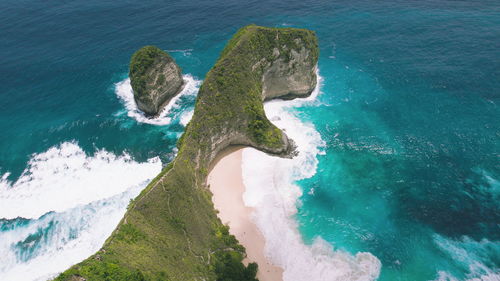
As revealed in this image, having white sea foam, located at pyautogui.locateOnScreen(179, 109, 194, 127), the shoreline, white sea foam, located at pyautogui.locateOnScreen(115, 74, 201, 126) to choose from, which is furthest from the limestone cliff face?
white sea foam, located at pyautogui.locateOnScreen(115, 74, 201, 126)

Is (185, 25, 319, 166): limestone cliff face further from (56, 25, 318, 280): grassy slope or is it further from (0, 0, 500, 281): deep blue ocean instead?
(0, 0, 500, 281): deep blue ocean

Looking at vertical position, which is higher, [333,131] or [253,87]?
[253,87]

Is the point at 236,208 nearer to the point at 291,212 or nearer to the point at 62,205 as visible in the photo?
the point at 291,212

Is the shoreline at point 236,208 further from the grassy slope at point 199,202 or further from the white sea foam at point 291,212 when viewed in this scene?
the grassy slope at point 199,202

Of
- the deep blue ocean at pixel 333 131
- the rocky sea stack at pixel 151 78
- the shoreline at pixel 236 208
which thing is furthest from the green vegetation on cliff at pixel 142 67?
the shoreline at pixel 236 208

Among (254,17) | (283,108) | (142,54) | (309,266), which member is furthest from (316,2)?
(309,266)

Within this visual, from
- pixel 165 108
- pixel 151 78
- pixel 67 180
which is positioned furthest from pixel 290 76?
pixel 67 180

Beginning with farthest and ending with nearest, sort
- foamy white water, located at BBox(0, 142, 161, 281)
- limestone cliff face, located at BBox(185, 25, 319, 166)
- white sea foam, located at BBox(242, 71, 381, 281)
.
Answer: limestone cliff face, located at BBox(185, 25, 319, 166), foamy white water, located at BBox(0, 142, 161, 281), white sea foam, located at BBox(242, 71, 381, 281)
